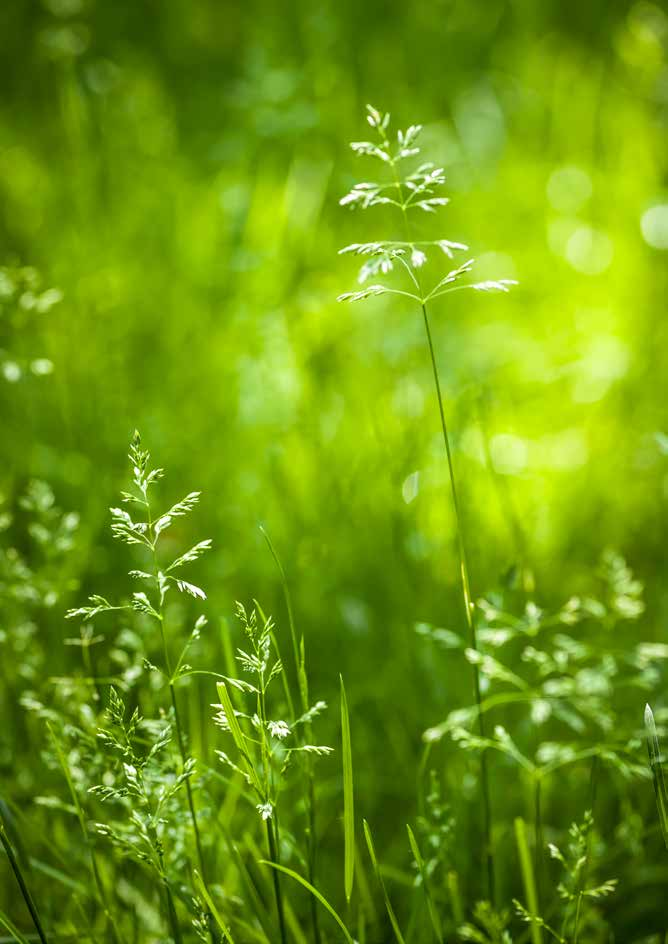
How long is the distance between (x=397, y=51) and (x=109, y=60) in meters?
1.18

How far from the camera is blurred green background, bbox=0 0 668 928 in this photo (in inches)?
60.4

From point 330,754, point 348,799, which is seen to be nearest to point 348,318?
point 330,754

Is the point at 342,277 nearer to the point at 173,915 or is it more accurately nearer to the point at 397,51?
the point at 397,51

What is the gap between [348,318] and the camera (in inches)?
92.5

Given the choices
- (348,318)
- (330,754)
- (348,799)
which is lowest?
(330,754)

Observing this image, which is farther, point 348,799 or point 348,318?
point 348,318

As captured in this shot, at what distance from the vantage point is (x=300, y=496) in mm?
1812

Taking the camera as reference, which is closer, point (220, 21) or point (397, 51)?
point (397, 51)

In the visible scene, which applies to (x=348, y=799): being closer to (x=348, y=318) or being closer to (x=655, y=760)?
(x=655, y=760)

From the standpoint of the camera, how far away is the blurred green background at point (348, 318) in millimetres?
1533

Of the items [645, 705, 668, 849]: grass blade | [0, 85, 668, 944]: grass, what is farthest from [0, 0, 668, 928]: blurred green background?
[645, 705, 668, 849]: grass blade

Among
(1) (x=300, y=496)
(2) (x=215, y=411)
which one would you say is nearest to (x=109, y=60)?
(2) (x=215, y=411)

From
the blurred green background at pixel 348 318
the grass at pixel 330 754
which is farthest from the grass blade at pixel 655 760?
the blurred green background at pixel 348 318

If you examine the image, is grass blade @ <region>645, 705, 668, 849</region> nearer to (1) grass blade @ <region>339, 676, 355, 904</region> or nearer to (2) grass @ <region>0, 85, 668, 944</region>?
(2) grass @ <region>0, 85, 668, 944</region>
